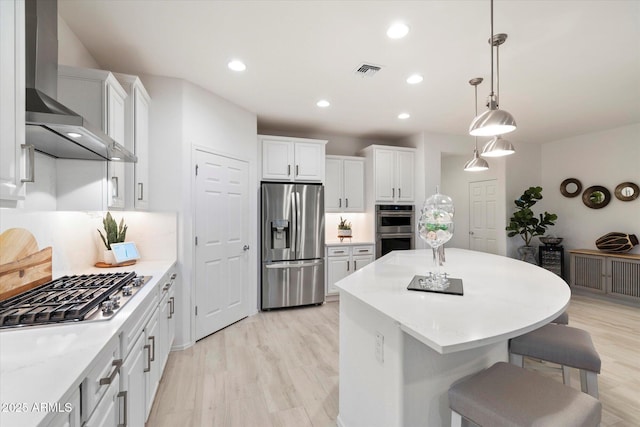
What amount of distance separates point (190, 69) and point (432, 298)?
2.88 m

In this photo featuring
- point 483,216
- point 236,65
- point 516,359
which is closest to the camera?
point 516,359

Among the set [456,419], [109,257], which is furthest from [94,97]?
[456,419]

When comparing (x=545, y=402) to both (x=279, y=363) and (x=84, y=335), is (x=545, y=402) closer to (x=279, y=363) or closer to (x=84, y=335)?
(x=84, y=335)

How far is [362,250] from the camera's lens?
15.9 ft

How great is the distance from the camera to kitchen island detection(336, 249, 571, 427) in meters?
1.15

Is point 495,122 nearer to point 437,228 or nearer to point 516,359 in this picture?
point 437,228

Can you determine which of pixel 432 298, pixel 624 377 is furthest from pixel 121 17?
pixel 624 377

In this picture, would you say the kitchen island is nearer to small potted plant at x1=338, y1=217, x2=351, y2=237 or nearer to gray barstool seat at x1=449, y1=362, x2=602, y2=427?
gray barstool seat at x1=449, y1=362, x2=602, y2=427

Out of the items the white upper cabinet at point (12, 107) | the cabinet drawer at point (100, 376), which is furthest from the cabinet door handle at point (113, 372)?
the white upper cabinet at point (12, 107)

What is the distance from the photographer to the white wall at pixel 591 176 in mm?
4723

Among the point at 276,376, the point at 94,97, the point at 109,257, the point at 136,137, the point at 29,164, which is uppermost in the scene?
the point at 94,97

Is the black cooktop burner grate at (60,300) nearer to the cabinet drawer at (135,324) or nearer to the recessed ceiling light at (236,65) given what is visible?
the cabinet drawer at (135,324)

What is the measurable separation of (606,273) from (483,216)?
6.58 feet

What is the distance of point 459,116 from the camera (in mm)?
4246
